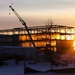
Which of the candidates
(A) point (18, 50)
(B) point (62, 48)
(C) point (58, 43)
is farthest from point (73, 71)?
(C) point (58, 43)

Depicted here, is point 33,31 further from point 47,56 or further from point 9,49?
point 47,56

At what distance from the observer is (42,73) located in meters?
31.5

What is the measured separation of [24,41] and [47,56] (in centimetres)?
8645

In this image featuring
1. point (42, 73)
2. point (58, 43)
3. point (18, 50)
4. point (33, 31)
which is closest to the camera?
point (42, 73)

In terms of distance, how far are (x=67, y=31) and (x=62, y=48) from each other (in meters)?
23.9

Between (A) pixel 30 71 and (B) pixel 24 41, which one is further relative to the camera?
(B) pixel 24 41

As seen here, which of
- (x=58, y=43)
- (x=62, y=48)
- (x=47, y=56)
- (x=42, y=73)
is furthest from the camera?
(x=58, y=43)

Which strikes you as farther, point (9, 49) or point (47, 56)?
point (9, 49)

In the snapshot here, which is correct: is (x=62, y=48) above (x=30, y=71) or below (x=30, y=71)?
below

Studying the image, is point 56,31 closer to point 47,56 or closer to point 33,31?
point 33,31

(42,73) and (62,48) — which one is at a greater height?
(42,73)

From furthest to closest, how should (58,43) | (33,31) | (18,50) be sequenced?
(33,31) < (58,43) < (18,50)

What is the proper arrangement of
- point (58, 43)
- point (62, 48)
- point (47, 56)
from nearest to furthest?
point (47, 56)
point (62, 48)
point (58, 43)

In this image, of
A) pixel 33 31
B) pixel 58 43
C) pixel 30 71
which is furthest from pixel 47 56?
pixel 33 31
